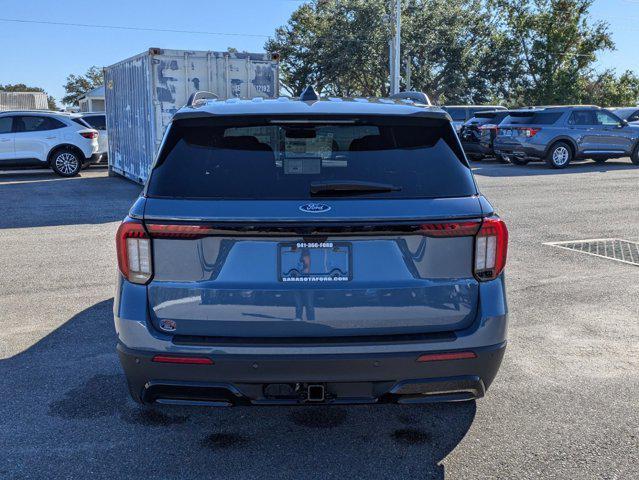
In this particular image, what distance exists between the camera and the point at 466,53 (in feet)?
154

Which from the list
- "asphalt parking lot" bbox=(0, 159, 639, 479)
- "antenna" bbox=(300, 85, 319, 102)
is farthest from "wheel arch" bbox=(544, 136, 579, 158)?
"antenna" bbox=(300, 85, 319, 102)

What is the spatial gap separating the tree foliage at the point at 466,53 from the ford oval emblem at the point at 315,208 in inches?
1676

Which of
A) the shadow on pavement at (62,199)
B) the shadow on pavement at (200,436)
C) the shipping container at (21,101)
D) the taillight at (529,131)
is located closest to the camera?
the shadow on pavement at (200,436)

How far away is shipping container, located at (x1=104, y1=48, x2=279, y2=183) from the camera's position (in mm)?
13258

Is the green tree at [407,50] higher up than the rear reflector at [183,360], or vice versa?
the green tree at [407,50]

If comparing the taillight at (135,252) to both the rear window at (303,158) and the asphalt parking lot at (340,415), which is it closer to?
the rear window at (303,158)

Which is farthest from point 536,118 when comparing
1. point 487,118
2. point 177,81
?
point 177,81

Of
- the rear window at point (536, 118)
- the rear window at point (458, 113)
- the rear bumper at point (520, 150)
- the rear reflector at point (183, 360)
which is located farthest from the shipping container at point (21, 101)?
the rear reflector at point (183, 360)

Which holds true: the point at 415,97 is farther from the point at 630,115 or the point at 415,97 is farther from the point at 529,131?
the point at 630,115

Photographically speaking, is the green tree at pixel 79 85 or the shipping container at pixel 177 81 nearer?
the shipping container at pixel 177 81

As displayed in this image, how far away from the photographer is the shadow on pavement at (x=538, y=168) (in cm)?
1846

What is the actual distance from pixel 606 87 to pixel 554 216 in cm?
4302

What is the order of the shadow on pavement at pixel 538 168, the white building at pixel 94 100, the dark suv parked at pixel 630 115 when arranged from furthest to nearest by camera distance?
1. the white building at pixel 94 100
2. the dark suv parked at pixel 630 115
3. the shadow on pavement at pixel 538 168

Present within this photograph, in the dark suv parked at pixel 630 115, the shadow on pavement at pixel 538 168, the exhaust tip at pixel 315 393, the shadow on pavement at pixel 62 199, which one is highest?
the dark suv parked at pixel 630 115
